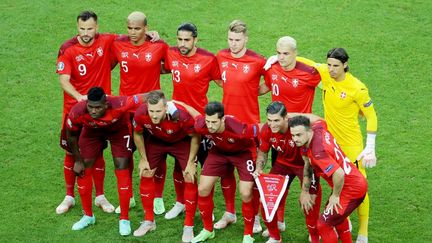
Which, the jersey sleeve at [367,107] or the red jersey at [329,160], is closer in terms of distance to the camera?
the red jersey at [329,160]

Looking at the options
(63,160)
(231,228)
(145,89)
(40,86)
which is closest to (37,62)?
(40,86)

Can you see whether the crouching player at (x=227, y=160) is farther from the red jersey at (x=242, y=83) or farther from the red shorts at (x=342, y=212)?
the red shorts at (x=342, y=212)

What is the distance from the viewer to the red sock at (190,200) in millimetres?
10383

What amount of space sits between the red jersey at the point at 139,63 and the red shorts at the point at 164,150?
701 millimetres

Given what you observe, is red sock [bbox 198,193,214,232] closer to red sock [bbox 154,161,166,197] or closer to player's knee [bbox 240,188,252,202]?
player's knee [bbox 240,188,252,202]

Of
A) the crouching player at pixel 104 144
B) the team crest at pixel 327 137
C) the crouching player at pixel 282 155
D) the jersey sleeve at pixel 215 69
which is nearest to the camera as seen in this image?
the team crest at pixel 327 137

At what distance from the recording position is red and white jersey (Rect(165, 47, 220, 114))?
34.7 feet

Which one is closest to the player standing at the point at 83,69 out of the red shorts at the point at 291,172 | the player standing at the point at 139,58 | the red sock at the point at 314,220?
the player standing at the point at 139,58

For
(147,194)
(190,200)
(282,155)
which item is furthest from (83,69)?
(282,155)

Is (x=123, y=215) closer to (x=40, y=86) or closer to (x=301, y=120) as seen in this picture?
(x=301, y=120)

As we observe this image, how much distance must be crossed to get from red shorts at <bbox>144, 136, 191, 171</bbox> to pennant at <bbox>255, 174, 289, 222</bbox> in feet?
3.19

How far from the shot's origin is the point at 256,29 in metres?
15.4

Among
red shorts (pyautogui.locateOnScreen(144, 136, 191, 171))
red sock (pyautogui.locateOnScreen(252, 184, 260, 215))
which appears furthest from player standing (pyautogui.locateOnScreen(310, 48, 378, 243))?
red shorts (pyautogui.locateOnScreen(144, 136, 191, 171))

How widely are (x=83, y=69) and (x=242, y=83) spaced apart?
192 centimetres
